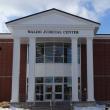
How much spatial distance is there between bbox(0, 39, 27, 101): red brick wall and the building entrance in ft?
7.82

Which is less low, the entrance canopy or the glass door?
the entrance canopy

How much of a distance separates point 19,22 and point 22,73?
737 centimetres

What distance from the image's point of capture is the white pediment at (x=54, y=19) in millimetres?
38969

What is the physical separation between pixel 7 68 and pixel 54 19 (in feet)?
29.3

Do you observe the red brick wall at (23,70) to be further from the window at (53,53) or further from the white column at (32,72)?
the white column at (32,72)

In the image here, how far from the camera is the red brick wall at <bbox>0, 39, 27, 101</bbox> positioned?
42812mm

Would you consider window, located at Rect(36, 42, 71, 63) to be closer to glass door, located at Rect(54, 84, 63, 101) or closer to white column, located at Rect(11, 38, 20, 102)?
glass door, located at Rect(54, 84, 63, 101)

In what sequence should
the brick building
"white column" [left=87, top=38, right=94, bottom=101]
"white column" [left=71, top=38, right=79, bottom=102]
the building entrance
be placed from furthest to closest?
1. the building entrance
2. the brick building
3. "white column" [left=87, top=38, right=94, bottom=101]
4. "white column" [left=71, top=38, right=79, bottom=102]

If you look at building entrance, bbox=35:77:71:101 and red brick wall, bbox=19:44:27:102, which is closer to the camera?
building entrance, bbox=35:77:71:101

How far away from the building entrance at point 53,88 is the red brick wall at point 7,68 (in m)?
2.38

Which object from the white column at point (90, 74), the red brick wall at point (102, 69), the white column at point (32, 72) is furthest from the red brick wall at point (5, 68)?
the red brick wall at point (102, 69)

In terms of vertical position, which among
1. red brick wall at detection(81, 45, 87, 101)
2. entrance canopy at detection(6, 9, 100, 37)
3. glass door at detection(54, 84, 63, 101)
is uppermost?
entrance canopy at detection(6, 9, 100, 37)

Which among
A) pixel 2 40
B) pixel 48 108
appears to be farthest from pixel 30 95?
pixel 2 40

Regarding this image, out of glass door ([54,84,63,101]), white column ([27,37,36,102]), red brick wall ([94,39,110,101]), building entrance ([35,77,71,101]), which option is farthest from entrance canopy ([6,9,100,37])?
glass door ([54,84,63,101])
